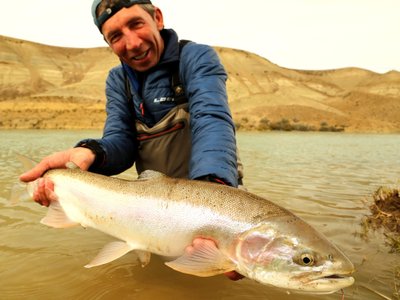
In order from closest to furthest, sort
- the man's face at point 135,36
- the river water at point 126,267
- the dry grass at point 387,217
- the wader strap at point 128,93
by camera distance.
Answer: the river water at point 126,267
the man's face at point 135,36
the wader strap at point 128,93
the dry grass at point 387,217

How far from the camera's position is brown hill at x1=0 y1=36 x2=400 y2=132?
116ft

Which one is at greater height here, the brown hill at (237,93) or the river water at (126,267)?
the brown hill at (237,93)

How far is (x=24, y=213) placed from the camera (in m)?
4.97

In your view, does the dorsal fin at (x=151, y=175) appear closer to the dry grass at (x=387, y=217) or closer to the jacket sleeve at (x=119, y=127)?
the jacket sleeve at (x=119, y=127)

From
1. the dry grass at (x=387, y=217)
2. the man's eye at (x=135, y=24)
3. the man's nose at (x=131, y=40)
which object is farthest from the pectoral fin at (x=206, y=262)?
the dry grass at (x=387, y=217)

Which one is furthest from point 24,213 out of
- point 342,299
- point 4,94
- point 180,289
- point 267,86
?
point 267,86

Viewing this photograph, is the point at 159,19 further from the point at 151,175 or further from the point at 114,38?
the point at 151,175

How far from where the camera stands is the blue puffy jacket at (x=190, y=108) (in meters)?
2.73

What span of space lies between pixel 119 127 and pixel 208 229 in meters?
1.95

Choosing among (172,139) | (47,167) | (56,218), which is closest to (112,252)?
(56,218)

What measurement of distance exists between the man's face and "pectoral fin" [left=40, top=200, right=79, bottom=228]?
1419 millimetres

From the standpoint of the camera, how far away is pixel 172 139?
12.0 feet

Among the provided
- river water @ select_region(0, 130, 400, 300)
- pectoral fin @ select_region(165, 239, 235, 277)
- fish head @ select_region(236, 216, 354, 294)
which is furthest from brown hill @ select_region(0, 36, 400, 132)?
fish head @ select_region(236, 216, 354, 294)

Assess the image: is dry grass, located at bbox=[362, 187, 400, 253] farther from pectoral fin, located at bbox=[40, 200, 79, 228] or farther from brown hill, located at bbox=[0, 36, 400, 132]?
brown hill, located at bbox=[0, 36, 400, 132]
